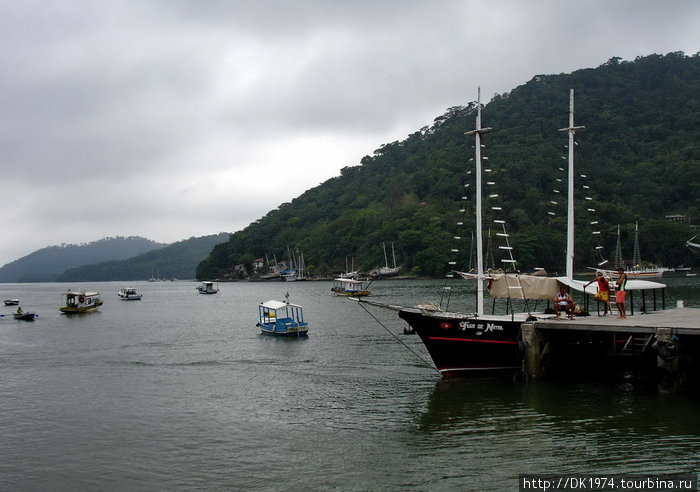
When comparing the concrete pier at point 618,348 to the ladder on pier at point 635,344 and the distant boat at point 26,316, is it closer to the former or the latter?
the ladder on pier at point 635,344

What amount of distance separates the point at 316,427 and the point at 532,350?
9654 mm

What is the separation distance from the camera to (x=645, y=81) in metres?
200

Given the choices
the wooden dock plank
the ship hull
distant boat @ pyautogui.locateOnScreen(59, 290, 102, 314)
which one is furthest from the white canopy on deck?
distant boat @ pyautogui.locateOnScreen(59, 290, 102, 314)

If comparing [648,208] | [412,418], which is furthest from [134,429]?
[648,208]

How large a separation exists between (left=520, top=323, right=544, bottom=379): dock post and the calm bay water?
640 mm

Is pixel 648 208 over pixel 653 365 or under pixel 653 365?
over

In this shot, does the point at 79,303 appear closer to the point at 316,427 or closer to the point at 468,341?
the point at 468,341

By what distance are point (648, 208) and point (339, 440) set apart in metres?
149

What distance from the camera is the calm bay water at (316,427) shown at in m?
14.3

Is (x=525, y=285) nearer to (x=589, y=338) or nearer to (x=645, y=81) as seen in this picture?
(x=589, y=338)

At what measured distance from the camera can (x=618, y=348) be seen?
2425 centimetres

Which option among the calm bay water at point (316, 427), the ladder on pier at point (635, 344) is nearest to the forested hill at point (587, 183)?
the ladder on pier at point (635, 344)

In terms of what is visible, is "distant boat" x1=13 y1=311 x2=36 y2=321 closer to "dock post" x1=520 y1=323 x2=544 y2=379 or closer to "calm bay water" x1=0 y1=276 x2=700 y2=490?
"calm bay water" x1=0 y1=276 x2=700 y2=490

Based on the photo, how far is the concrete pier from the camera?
64.5ft
